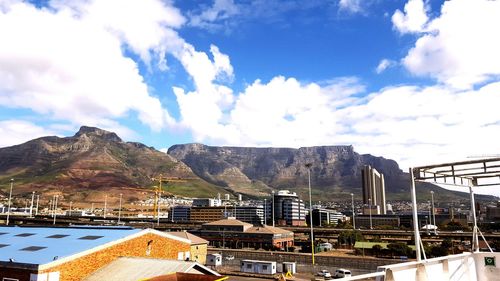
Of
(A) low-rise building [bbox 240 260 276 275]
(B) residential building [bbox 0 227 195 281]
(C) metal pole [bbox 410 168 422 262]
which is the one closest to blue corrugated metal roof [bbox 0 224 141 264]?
(B) residential building [bbox 0 227 195 281]

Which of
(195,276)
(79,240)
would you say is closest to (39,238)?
(79,240)

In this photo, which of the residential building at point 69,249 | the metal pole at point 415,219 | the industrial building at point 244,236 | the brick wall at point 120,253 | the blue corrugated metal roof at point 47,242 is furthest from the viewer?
the industrial building at point 244,236

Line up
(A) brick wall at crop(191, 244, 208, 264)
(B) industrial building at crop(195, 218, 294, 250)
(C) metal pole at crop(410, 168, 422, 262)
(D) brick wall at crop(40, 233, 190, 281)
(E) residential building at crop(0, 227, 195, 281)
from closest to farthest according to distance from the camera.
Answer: (C) metal pole at crop(410, 168, 422, 262) < (E) residential building at crop(0, 227, 195, 281) < (D) brick wall at crop(40, 233, 190, 281) < (A) brick wall at crop(191, 244, 208, 264) < (B) industrial building at crop(195, 218, 294, 250)

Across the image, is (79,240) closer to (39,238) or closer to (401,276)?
(39,238)

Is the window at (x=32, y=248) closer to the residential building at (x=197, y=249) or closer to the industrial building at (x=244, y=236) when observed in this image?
the residential building at (x=197, y=249)

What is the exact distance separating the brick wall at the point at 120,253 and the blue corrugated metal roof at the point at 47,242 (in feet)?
2.43

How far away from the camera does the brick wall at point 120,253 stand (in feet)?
88.9

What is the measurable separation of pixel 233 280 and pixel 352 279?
46761 millimetres

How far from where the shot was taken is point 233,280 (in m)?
51.0

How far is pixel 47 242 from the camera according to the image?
32.5 meters

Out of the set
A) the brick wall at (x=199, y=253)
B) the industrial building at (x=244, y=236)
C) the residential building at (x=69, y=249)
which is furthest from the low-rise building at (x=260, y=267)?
the industrial building at (x=244, y=236)

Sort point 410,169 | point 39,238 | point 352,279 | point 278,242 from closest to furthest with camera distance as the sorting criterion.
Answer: point 352,279
point 410,169
point 39,238
point 278,242

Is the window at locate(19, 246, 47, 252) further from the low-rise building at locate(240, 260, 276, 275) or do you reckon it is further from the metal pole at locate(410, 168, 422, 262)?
the low-rise building at locate(240, 260, 276, 275)

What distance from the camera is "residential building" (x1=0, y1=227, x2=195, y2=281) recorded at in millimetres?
26266
